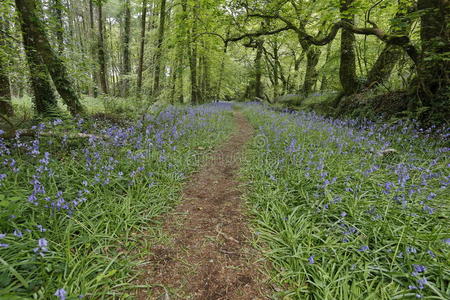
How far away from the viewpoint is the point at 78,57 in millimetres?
6480

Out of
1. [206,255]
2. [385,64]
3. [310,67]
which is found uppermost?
[310,67]

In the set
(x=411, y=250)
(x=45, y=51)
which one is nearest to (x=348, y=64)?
(x=411, y=250)

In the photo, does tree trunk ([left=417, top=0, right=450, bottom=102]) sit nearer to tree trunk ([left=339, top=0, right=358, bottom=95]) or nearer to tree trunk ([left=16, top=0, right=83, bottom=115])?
tree trunk ([left=339, top=0, right=358, bottom=95])

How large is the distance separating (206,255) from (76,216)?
1668 millimetres

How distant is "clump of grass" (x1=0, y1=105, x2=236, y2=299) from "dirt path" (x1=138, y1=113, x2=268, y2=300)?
295 millimetres

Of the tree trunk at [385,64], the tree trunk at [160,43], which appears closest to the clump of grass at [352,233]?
the tree trunk at [385,64]

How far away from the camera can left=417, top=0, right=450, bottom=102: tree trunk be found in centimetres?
507

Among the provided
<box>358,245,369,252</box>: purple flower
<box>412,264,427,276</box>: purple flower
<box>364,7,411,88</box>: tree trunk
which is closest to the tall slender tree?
<box>358,245,369,252</box>: purple flower

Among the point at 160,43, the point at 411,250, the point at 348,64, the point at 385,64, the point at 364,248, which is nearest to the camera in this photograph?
the point at 411,250

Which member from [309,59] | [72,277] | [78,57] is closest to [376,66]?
[309,59]

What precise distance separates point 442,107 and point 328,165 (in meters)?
4.82

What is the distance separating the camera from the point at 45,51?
195 inches

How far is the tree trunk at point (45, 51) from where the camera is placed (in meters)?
4.56

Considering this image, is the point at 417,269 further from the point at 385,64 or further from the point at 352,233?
the point at 385,64
